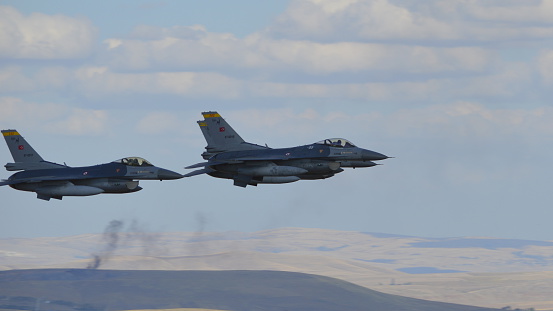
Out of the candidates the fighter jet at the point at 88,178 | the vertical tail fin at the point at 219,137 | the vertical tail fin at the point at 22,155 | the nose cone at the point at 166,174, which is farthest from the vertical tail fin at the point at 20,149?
the vertical tail fin at the point at 219,137

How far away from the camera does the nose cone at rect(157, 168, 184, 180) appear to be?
318 feet

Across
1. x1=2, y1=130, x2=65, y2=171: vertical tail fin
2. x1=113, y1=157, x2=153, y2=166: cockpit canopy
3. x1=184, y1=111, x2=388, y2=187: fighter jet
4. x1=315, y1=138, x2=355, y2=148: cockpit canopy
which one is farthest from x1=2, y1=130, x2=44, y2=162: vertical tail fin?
x1=315, y1=138, x2=355, y2=148: cockpit canopy

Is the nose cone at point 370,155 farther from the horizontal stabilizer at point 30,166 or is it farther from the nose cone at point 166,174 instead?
the horizontal stabilizer at point 30,166

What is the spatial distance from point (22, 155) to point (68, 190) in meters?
8.74

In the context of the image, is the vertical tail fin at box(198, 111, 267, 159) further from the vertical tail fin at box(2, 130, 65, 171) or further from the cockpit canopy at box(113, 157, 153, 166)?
the vertical tail fin at box(2, 130, 65, 171)

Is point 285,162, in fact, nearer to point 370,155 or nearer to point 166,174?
point 370,155

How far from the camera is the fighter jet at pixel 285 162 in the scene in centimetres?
9688

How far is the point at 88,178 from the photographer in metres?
97.9

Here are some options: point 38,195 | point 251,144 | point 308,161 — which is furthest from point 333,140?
point 38,195

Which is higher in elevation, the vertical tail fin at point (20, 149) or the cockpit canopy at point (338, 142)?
the cockpit canopy at point (338, 142)

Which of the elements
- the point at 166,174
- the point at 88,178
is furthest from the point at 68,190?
the point at 166,174

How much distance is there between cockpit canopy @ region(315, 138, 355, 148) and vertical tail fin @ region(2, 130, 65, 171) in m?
26.7

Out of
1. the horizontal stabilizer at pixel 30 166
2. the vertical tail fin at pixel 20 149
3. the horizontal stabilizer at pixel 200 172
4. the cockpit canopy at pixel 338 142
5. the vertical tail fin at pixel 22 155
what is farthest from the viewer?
the vertical tail fin at pixel 20 149

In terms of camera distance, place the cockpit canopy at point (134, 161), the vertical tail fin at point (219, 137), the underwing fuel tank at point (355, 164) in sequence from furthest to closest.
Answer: the vertical tail fin at point (219, 137) → the underwing fuel tank at point (355, 164) → the cockpit canopy at point (134, 161)
